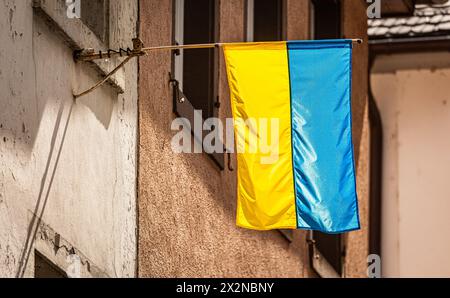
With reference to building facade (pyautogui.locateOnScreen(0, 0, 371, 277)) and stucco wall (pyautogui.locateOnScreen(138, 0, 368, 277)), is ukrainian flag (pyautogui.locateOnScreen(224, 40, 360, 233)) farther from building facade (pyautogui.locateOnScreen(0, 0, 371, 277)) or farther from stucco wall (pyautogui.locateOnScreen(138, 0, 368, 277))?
stucco wall (pyautogui.locateOnScreen(138, 0, 368, 277))

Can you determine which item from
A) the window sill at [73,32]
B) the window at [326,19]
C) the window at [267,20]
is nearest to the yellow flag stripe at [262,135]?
the window sill at [73,32]

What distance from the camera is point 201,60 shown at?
14.0 metres

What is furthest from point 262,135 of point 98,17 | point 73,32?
point 73,32

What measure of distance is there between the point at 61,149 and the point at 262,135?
157cm

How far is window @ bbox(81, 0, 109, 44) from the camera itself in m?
11.0

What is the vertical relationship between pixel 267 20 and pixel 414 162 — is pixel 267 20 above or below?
below

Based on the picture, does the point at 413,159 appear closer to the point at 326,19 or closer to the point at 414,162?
the point at 414,162

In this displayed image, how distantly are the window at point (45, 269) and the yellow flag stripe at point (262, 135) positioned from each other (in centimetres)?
160

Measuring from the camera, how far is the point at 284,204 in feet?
36.2

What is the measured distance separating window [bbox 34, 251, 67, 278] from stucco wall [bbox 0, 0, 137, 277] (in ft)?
0.63

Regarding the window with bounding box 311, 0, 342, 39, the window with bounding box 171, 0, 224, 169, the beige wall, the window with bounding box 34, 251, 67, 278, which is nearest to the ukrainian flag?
the window with bounding box 34, 251, 67, 278

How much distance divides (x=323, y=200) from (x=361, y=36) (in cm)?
1018

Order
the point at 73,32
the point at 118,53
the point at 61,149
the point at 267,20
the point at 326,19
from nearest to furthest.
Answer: the point at 61,149 < the point at 73,32 < the point at 118,53 < the point at 267,20 < the point at 326,19

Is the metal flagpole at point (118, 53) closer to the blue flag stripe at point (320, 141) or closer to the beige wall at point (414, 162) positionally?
the blue flag stripe at point (320, 141)
